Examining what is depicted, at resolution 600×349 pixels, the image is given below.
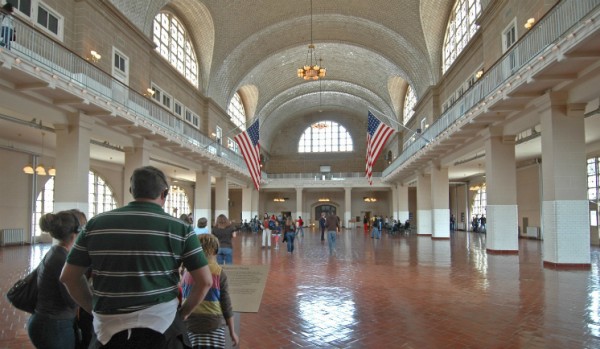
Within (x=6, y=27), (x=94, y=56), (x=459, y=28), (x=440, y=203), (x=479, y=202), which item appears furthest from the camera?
(x=479, y=202)

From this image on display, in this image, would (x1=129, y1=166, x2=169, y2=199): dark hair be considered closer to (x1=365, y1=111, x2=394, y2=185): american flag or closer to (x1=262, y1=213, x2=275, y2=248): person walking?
(x1=262, y1=213, x2=275, y2=248): person walking

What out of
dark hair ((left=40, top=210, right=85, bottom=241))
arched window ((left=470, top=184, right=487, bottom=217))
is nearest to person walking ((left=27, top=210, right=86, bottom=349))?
dark hair ((left=40, top=210, right=85, bottom=241))

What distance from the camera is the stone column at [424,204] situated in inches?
1019

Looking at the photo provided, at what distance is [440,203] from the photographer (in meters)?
22.1

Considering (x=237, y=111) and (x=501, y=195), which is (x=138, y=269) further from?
(x=237, y=111)

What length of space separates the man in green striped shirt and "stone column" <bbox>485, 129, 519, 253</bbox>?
13.9 metres

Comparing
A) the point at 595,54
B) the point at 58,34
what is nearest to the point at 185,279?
the point at 595,54

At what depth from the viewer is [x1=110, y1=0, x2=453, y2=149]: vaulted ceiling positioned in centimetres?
2205

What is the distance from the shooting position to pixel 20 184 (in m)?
17.9

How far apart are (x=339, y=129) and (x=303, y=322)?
4434cm

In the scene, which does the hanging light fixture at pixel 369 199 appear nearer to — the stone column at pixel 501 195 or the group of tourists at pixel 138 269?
the stone column at pixel 501 195

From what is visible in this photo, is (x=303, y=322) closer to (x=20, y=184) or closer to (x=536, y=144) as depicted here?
(x=536, y=144)

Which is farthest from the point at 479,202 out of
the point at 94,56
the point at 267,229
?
the point at 94,56

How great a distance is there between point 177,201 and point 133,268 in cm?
3367
